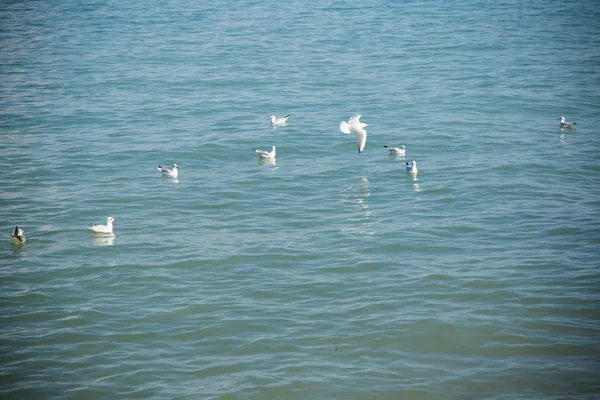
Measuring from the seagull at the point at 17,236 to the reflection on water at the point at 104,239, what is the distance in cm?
166

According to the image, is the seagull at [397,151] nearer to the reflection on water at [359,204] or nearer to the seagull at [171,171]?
the reflection on water at [359,204]

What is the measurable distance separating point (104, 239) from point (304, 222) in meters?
5.05

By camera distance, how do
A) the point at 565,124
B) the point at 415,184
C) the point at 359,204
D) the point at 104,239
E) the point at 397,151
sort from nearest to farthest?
1. the point at 104,239
2. the point at 359,204
3. the point at 415,184
4. the point at 397,151
5. the point at 565,124

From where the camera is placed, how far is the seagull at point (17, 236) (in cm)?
1862

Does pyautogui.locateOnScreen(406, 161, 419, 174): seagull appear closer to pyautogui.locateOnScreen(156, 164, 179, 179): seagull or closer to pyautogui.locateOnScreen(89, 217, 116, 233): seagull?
pyautogui.locateOnScreen(156, 164, 179, 179): seagull

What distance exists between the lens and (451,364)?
44.8 feet

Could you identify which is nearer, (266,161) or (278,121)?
(266,161)

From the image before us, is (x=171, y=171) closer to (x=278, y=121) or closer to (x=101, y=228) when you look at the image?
(x=101, y=228)

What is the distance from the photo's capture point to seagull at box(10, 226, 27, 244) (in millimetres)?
18625

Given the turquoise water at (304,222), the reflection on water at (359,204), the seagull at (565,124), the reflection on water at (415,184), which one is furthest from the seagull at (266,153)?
the seagull at (565,124)

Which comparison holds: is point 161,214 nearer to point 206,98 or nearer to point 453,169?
point 453,169

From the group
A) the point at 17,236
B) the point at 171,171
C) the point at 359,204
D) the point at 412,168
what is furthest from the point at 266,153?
the point at 17,236

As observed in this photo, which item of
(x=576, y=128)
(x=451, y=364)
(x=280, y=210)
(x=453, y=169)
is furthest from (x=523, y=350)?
(x=576, y=128)

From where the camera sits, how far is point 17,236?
61.3ft
